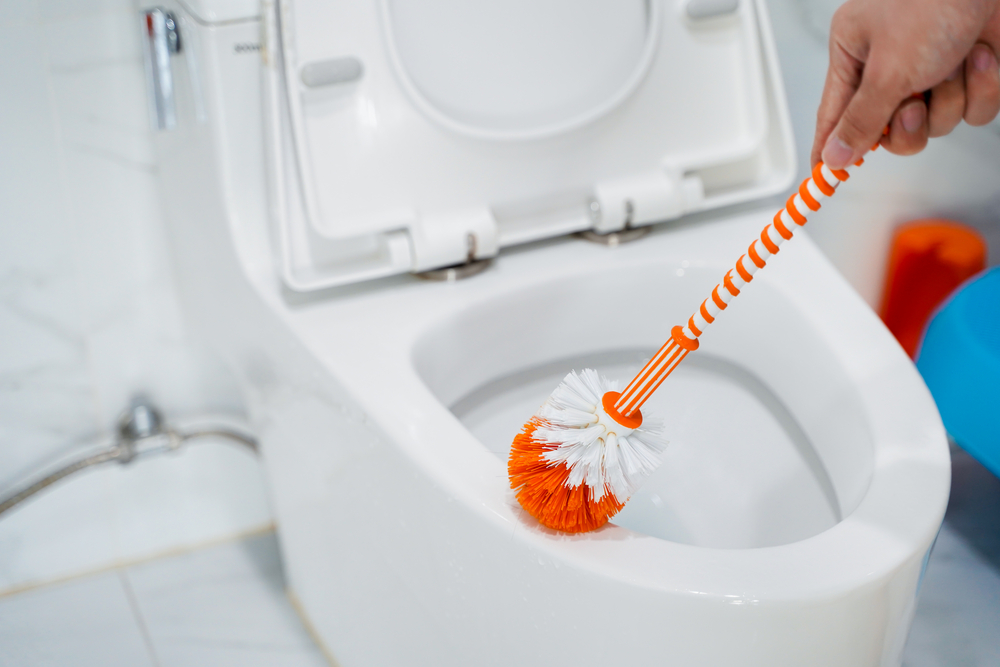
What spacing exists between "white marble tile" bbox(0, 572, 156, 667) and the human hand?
0.75m

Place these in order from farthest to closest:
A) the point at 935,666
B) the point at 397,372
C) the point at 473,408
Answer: the point at 935,666 → the point at 473,408 → the point at 397,372

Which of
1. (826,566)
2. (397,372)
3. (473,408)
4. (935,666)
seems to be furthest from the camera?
(935,666)

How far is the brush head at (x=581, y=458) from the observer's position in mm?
375

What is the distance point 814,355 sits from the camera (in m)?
0.55

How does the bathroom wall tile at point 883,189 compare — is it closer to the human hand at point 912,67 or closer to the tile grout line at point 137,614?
the human hand at point 912,67

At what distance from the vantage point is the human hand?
335mm

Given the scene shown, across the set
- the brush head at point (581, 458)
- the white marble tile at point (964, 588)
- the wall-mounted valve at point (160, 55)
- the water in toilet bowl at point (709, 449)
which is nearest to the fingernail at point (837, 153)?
the brush head at point (581, 458)

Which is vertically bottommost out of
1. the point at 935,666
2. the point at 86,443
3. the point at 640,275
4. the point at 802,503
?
the point at 935,666

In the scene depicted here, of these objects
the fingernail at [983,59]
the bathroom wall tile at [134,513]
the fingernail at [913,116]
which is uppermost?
the fingernail at [983,59]

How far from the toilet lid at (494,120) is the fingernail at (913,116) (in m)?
0.28

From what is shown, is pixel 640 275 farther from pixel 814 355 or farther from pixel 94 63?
pixel 94 63

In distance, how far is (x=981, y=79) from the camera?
36 centimetres

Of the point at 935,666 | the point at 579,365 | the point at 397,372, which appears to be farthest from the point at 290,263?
the point at 935,666

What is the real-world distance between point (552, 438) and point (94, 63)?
1.86 ft
